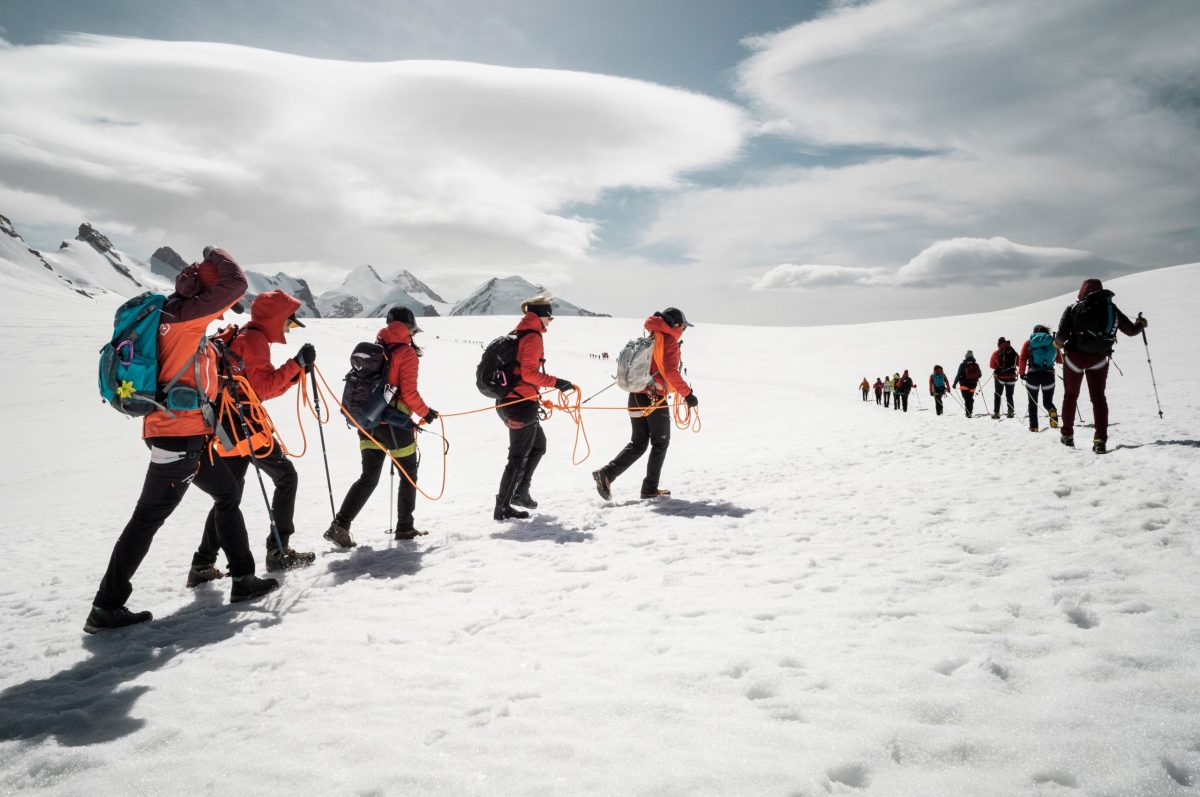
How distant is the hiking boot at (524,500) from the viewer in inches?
305

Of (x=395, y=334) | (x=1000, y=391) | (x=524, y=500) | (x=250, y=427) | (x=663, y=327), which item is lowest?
(x=524, y=500)

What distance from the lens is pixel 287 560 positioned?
5.47 m

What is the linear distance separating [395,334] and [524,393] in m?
1.59

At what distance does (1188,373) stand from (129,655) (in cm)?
3701

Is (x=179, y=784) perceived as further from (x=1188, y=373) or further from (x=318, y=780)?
(x=1188, y=373)

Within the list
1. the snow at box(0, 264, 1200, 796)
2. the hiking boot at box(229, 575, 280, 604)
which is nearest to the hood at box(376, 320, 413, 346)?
the snow at box(0, 264, 1200, 796)

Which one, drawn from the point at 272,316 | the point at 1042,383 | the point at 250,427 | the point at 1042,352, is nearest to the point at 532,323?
the point at 272,316

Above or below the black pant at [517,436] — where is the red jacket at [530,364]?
above

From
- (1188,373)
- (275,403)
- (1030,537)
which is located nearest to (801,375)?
(1188,373)

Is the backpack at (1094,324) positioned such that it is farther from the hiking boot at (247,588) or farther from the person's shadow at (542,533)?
Result: the hiking boot at (247,588)

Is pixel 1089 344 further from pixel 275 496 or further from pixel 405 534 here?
pixel 275 496

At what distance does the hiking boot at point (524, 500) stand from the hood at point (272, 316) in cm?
370

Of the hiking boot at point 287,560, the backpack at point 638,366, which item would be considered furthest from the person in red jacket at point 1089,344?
the hiking boot at point 287,560

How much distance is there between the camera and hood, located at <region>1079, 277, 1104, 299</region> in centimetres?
852
